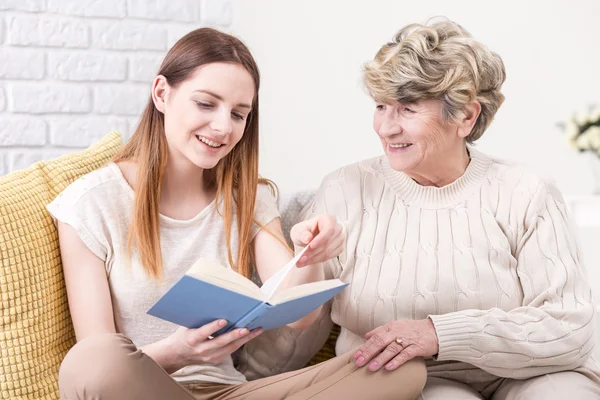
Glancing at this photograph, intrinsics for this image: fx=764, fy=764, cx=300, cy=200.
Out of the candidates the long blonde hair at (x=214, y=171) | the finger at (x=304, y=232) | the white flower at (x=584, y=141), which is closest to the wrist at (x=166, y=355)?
the long blonde hair at (x=214, y=171)

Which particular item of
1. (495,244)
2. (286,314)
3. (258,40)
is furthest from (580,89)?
(286,314)

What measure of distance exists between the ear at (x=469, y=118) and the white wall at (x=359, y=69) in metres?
1.16

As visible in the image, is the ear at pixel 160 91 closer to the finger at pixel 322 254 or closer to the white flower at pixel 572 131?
the finger at pixel 322 254

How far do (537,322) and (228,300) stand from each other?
0.80 meters

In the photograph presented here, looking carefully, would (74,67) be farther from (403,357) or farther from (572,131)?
(572,131)

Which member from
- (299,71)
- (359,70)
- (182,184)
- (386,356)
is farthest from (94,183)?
(359,70)

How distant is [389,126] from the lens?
6.21 feet

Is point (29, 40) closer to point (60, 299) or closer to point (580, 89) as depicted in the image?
point (60, 299)

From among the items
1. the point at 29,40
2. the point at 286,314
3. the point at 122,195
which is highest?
the point at 29,40

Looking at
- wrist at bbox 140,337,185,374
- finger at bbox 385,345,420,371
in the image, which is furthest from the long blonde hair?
finger at bbox 385,345,420,371

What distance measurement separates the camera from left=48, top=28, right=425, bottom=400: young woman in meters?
1.62

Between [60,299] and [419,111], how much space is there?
0.96 metres

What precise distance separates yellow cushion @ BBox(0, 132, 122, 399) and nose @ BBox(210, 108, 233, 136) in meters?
0.41

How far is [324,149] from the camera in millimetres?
3139
